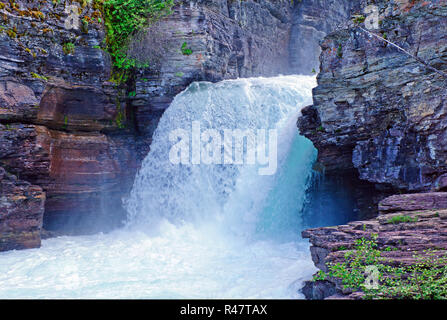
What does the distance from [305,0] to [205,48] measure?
11052 mm

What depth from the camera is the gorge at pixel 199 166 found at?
746 cm

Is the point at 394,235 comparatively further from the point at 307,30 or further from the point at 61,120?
the point at 307,30

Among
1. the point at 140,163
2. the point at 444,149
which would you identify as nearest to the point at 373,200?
the point at 444,149

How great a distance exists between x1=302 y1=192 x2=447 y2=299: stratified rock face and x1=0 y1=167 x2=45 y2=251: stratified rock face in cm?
706

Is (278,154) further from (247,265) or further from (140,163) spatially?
(140,163)

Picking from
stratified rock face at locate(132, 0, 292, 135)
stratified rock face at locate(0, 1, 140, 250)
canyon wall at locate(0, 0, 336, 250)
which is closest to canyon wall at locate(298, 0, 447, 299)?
stratified rock face at locate(132, 0, 292, 135)

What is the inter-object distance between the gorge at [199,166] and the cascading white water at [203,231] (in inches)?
2.1

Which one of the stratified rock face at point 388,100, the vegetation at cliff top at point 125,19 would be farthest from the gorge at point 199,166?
the vegetation at cliff top at point 125,19

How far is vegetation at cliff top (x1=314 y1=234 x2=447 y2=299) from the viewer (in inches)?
179

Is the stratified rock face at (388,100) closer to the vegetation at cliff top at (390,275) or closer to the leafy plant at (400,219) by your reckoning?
the leafy plant at (400,219)

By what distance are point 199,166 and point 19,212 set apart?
4.96m

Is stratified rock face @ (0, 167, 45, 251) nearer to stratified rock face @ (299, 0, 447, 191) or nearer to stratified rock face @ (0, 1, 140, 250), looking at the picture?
stratified rock face @ (0, 1, 140, 250)
